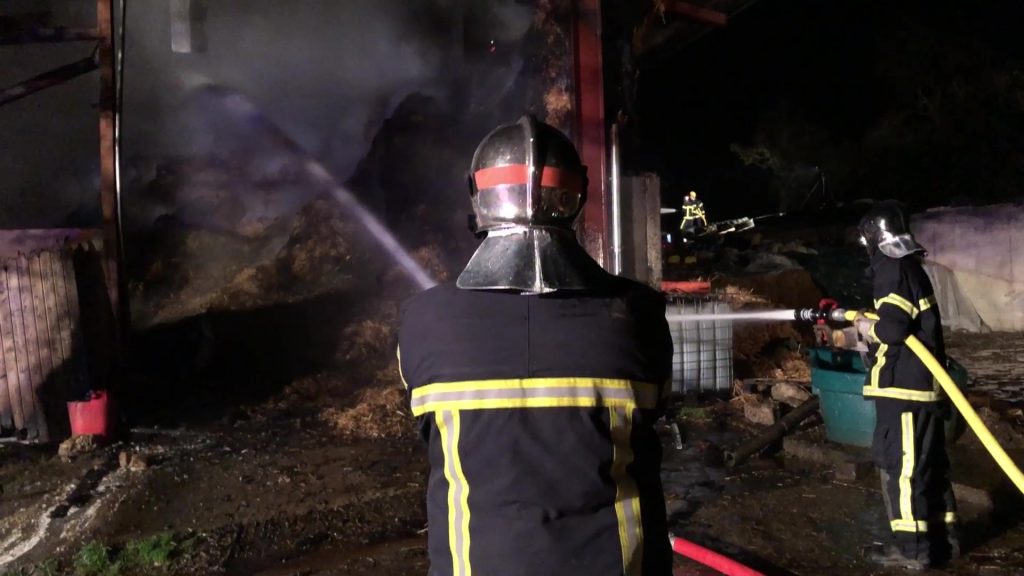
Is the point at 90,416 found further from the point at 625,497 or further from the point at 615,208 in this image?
the point at 625,497

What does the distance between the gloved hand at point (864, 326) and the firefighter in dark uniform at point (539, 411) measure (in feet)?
9.44

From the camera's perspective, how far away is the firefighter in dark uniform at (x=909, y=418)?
3662 mm

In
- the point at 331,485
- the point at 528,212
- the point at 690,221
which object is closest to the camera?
the point at 528,212

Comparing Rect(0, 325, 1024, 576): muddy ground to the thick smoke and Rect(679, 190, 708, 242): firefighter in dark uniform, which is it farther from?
Rect(679, 190, 708, 242): firefighter in dark uniform

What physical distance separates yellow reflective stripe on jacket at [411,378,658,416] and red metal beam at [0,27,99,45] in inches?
302

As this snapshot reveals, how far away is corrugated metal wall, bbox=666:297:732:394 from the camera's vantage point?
721 centimetres

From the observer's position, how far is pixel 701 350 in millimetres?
7281

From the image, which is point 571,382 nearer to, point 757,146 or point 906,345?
point 906,345

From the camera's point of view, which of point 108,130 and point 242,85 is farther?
point 242,85

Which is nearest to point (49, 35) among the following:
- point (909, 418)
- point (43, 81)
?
point (43, 81)

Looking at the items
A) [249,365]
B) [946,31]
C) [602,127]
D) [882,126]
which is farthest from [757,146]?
[249,365]

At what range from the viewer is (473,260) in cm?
168

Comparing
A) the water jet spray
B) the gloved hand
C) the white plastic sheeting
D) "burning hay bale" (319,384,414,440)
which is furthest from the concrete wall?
the white plastic sheeting

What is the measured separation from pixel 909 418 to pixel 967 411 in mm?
357
